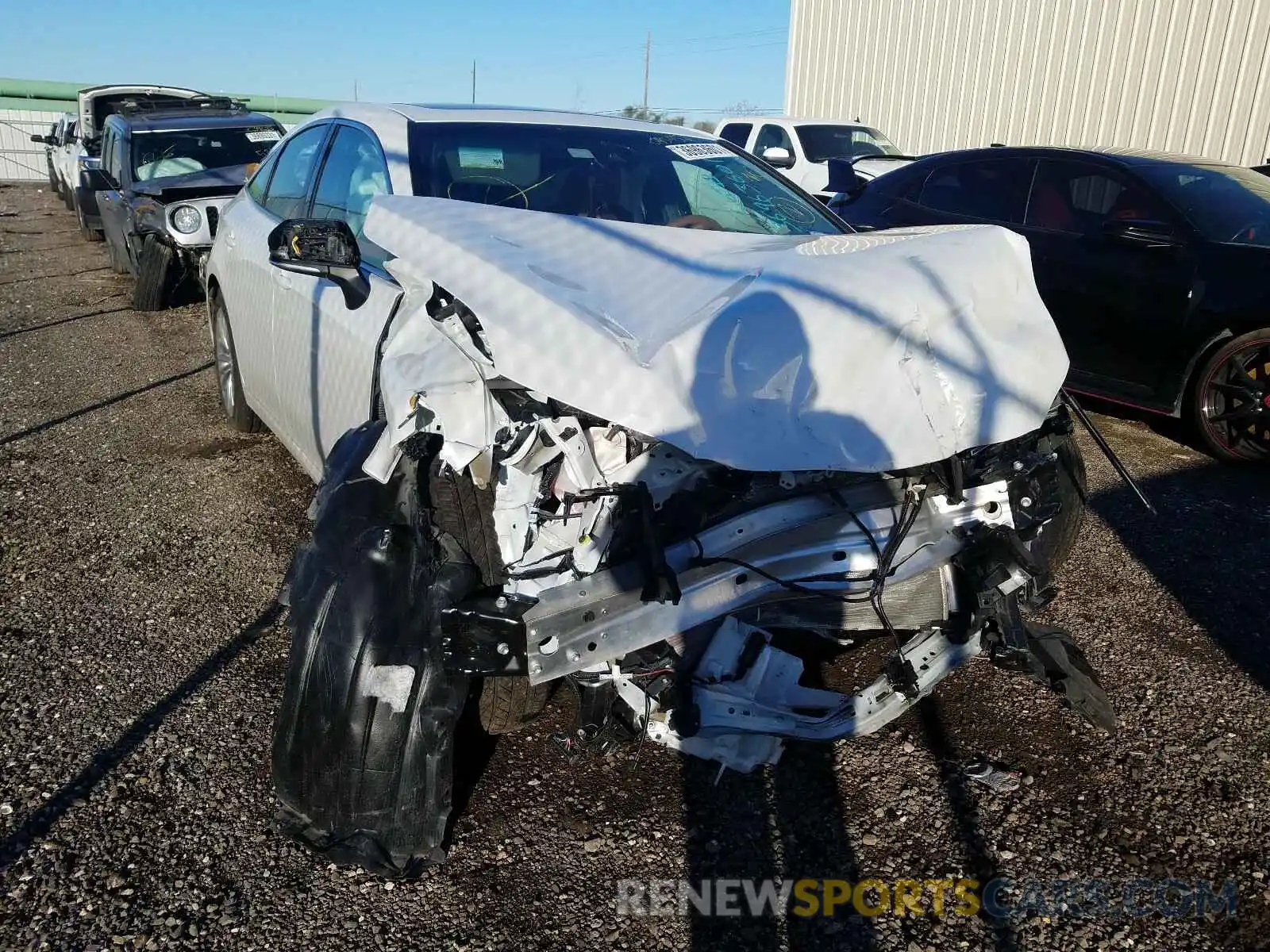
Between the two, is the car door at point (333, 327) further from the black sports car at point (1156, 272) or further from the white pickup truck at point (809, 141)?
the white pickup truck at point (809, 141)

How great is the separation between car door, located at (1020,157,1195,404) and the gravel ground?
166cm

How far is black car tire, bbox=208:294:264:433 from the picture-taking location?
209 inches

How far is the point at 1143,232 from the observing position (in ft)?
18.7

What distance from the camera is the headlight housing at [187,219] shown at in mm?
8938

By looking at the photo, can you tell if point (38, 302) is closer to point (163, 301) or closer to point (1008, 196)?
point (163, 301)

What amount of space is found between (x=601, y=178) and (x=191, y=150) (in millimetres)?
8907

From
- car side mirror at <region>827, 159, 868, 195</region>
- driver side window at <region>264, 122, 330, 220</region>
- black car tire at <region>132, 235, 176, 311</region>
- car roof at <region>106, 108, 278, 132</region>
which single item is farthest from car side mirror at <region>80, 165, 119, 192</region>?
car side mirror at <region>827, 159, 868, 195</region>

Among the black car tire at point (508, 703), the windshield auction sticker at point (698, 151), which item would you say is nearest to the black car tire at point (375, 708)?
the black car tire at point (508, 703)

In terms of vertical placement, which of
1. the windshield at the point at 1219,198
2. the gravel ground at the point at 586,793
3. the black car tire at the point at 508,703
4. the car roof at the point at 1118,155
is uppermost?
the car roof at the point at 1118,155

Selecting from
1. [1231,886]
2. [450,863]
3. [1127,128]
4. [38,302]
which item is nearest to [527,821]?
[450,863]

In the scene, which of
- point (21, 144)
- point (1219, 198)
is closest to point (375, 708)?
point (1219, 198)

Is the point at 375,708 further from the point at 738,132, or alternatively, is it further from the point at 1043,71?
the point at 1043,71

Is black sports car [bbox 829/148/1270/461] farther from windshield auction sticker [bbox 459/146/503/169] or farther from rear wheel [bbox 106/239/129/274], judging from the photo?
rear wheel [bbox 106/239/129/274]

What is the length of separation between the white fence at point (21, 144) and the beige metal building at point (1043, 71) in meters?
24.8
